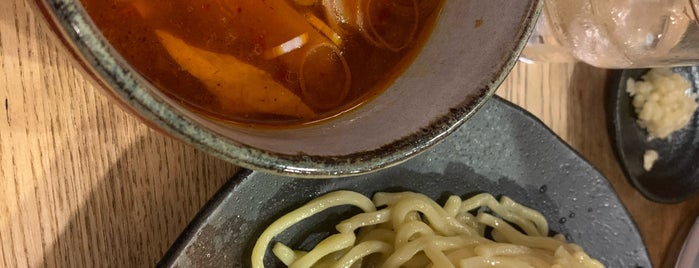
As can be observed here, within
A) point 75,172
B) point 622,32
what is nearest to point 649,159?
point 622,32

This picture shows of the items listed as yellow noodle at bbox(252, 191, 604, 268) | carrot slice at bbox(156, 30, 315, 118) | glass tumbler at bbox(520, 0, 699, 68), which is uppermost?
glass tumbler at bbox(520, 0, 699, 68)

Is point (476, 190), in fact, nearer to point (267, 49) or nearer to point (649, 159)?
point (649, 159)

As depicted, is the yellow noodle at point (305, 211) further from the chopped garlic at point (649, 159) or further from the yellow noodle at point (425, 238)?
the chopped garlic at point (649, 159)

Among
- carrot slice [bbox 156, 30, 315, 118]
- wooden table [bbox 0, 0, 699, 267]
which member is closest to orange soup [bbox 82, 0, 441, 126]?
carrot slice [bbox 156, 30, 315, 118]

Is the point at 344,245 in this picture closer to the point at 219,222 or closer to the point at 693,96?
the point at 219,222

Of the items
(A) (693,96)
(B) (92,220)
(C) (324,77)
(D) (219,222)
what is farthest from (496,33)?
(A) (693,96)

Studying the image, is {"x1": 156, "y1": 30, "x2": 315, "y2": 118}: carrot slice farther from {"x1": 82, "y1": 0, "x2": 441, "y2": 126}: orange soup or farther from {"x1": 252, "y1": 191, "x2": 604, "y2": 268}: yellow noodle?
{"x1": 252, "y1": 191, "x2": 604, "y2": 268}: yellow noodle

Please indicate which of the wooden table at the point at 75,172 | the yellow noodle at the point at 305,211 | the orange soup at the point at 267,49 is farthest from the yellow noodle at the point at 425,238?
the orange soup at the point at 267,49
